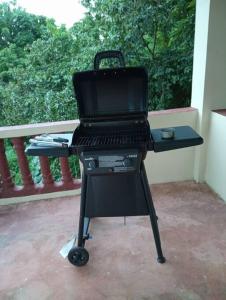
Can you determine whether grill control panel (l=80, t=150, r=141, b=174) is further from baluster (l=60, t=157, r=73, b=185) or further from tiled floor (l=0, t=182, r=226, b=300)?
baluster (l=60, t=157, r=73, b=185)

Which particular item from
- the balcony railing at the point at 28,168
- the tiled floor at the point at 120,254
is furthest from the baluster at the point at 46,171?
the tiled floor at the point at 120,254

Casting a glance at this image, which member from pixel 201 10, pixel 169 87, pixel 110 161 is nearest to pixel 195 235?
pixel 110 161

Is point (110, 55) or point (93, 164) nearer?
point (93, 164)

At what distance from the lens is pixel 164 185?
2539mm

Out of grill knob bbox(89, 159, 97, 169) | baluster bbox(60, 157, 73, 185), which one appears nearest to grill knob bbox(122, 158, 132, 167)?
grill knob bbox(89, 159, 97, 169)

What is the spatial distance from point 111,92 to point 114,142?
34 cm

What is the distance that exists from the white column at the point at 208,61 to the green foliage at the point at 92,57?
1.12m

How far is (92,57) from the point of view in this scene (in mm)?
3504

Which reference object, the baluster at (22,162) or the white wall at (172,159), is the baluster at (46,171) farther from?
the white wall at (172,159)

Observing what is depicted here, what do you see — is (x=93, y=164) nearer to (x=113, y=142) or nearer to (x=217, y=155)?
(x=113, y=142)

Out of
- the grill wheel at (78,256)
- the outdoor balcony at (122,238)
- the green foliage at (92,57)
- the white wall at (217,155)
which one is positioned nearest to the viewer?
the outdoor balcony at (122,238)

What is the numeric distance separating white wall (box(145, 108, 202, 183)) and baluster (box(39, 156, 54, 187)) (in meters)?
0.99

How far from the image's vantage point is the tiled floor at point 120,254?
1.43 metres

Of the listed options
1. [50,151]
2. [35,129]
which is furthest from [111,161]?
[35,129]
